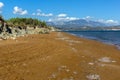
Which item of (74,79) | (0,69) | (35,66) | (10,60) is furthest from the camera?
(10,60)

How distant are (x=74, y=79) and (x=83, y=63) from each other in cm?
720

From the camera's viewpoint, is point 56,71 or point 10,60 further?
point 10,60

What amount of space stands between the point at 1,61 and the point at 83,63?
803 centimetres

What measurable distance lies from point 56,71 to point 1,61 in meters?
5.62

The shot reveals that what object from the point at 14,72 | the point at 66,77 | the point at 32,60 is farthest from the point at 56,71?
the point at 32,60

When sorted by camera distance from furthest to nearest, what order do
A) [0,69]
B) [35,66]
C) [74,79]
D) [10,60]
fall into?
[10,60]
[35,66]
[0,69]
[74,79]

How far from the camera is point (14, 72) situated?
19.9 meters

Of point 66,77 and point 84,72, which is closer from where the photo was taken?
point 66,77

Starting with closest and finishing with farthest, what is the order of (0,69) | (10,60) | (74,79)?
(74,79) < (0,69) < (10,60)

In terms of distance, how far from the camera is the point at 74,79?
19.1 metres

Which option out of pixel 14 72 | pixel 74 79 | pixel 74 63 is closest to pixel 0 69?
pixel 14 72

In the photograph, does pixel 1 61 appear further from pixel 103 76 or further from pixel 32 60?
pixel 103 76

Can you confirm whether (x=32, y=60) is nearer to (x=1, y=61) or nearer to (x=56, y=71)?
(x=1, y=61)

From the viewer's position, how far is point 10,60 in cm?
2473
